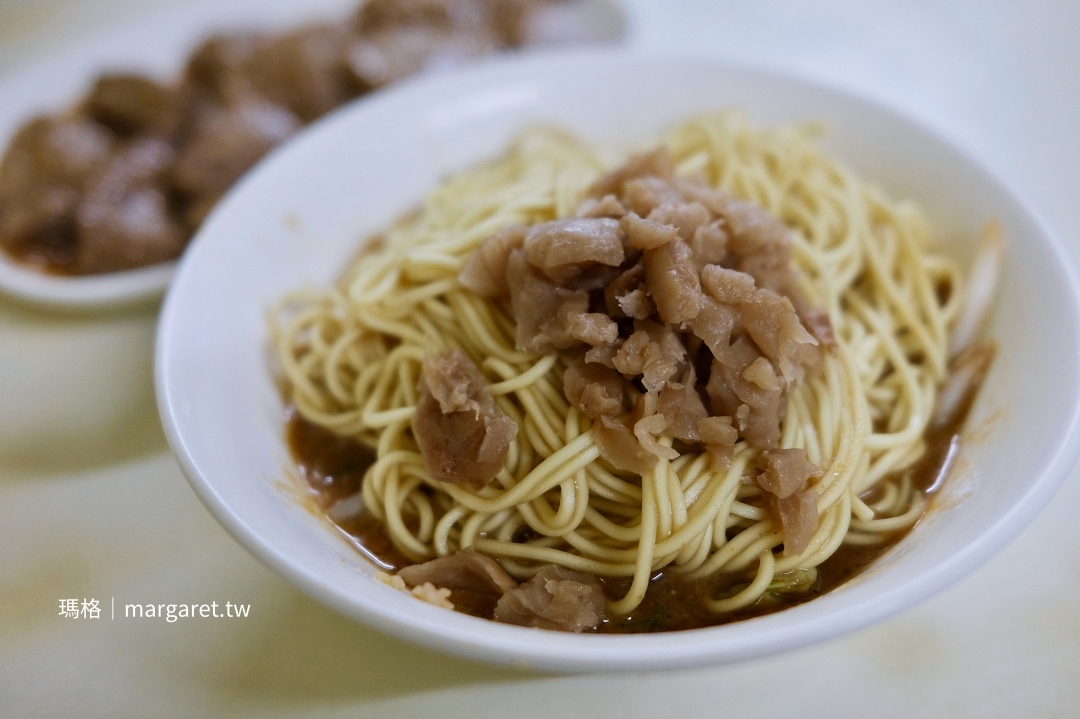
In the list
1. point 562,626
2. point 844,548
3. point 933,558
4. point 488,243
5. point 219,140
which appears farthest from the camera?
point 219,140

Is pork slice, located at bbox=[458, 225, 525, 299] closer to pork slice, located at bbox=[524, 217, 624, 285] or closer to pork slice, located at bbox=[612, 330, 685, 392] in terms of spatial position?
pork slice, located at bbox=[524, 217, 624, 285]

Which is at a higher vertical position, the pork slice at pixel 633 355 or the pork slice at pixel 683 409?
the pork slice at pixel 633 355

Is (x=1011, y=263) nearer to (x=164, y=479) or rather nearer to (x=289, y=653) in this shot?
(x=289, y=653)

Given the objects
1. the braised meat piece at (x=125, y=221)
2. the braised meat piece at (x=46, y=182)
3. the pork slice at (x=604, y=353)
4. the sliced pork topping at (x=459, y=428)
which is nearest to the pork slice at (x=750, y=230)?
the pork slice at (x=604, y=353)

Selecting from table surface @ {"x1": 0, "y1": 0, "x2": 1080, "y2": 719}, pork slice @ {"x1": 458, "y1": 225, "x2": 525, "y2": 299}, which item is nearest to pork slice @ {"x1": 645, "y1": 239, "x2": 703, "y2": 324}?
pork slice @ {"x1": 458, "y1": 225, "x2": 525, "y2": 299}

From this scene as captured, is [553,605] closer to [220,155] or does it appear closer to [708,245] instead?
[708,245]

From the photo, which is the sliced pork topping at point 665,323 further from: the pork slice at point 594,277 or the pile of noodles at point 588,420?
the pile of noodles at point 588,420

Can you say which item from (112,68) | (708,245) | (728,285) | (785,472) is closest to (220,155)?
(112,68)

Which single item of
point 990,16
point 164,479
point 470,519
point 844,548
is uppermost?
point 990,16

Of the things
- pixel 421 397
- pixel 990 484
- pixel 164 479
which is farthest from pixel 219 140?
pixel 990 484
